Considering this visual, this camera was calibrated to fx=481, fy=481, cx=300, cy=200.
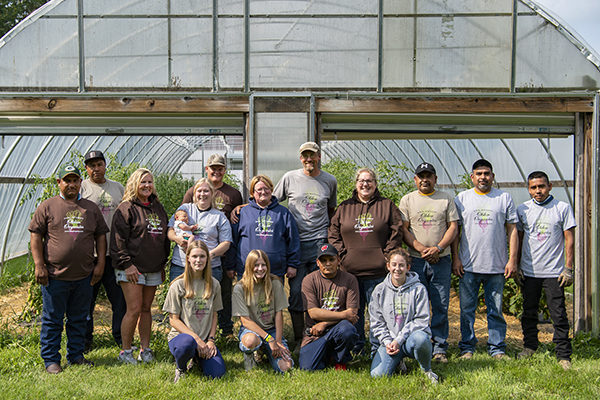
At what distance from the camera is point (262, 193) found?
14.7ft

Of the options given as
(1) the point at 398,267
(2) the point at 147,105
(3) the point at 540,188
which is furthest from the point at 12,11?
(3) the point at 540,188

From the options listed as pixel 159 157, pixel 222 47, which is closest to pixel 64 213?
pixel 222 47

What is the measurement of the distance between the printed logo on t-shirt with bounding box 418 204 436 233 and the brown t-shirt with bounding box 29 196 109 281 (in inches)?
119

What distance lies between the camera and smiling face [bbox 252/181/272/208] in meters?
4.49

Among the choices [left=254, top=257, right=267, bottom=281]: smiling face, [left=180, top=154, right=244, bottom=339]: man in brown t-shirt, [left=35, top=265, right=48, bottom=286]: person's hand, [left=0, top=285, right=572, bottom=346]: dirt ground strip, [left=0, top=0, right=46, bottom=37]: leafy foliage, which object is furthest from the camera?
[left=0, top=0, right=46, bottom=37]: leafy foliage

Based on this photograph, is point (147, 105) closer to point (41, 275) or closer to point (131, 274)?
point (131, 274)

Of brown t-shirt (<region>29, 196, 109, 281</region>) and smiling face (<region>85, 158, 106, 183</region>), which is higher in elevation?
smiling face (<region>85, 158, 106, 183</region>)

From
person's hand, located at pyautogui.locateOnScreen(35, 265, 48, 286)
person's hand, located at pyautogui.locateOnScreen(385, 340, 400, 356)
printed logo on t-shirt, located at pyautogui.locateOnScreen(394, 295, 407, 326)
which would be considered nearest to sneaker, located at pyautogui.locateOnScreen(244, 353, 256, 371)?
person's hand, located at pyautogui.locateOnScreen(385, 340, 400, 356)

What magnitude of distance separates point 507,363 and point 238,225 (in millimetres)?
2803

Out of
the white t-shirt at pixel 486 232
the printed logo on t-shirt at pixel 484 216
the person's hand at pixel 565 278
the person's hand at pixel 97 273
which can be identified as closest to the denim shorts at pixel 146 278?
the person's hand at pixel 97 273

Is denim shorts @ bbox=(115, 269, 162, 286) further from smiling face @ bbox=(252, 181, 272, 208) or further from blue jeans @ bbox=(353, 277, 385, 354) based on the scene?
blue jeans @ bbox=(353, 277, 385, 354)

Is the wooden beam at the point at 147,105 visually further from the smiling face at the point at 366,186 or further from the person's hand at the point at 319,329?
the person's hand at the point at 319,329

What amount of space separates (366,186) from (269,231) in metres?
1.00

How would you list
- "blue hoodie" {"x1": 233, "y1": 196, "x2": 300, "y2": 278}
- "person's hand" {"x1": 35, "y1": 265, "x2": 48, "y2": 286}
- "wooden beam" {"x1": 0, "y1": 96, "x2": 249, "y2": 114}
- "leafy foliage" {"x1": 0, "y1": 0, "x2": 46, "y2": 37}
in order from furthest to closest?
"leafy foliage" {"x1": 0, "y1": 0, "x2": 46, "y2": 37} → "wooden beam" {"x1": 0, "y1": 96, "x2": 249, "y2": 114} → "blue hoodie" {"x1": 233, "y1": 196, "x2": 300, "y2": 278} → "person's hand" {"x1": 35, "y1": 265, "x2": 48, "y2": 286}
